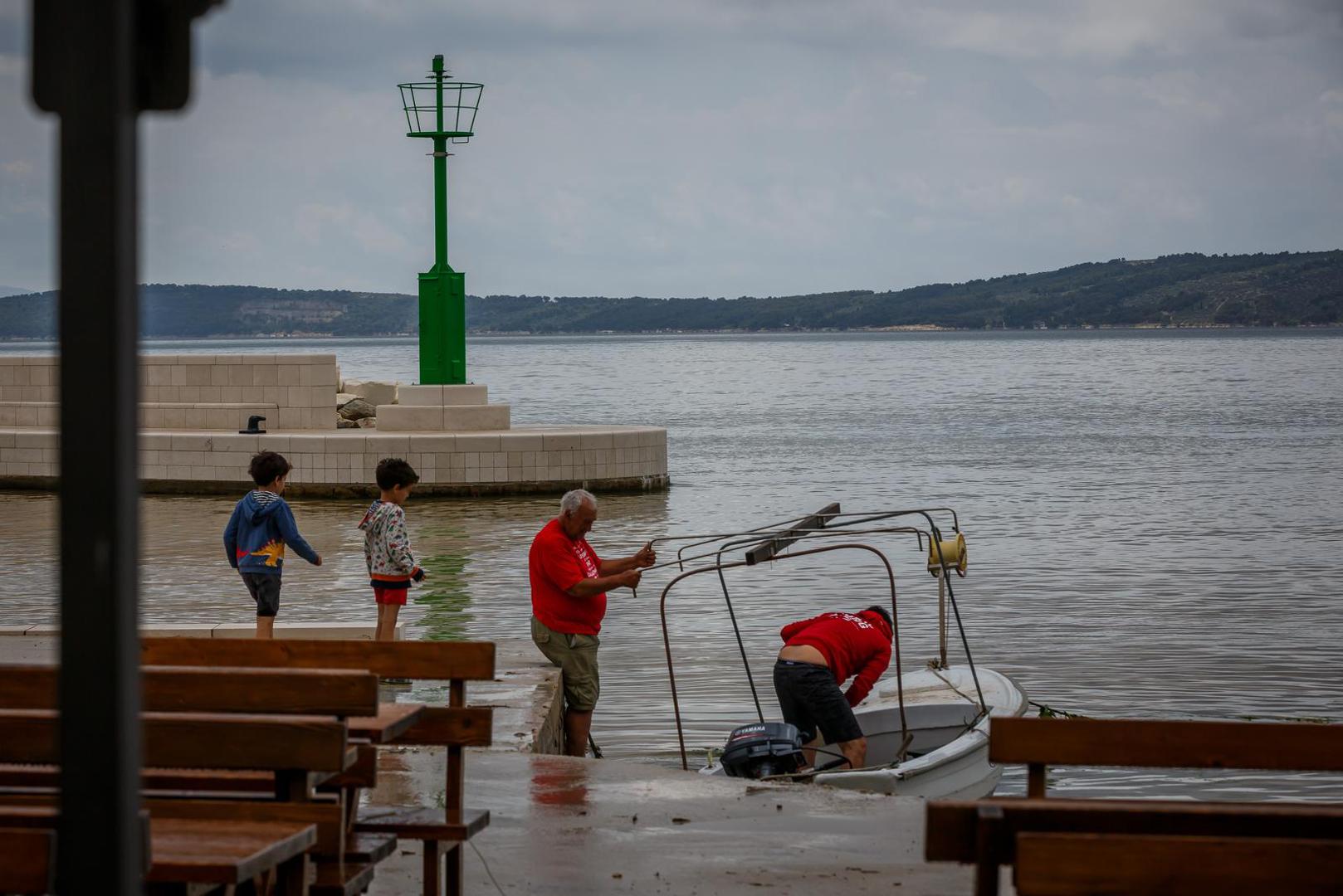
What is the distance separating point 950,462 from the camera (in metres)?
35.8

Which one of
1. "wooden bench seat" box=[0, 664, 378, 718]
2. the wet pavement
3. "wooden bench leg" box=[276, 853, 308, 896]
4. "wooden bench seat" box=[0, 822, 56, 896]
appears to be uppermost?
"wooden bench seat" box=[0, 664, 378, 718]

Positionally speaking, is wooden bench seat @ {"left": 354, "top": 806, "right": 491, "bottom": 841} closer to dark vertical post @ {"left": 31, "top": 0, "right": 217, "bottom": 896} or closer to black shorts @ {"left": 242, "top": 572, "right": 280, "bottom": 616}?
dark vertical post @ {"left": 31, "top": 0, "right": 217, "bottom": 896}

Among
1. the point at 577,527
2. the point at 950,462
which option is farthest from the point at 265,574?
the point at 950,462

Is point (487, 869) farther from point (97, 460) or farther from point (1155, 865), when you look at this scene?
point (97, 460)

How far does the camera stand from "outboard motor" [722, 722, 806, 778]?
7.68 meters

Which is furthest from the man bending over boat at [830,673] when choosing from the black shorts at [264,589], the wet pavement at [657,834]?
the black shorts at [264,589]

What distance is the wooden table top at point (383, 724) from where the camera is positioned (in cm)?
434

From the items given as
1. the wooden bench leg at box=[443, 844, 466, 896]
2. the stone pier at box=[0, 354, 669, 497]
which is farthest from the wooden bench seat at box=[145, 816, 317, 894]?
the stone pier at box=[0, 354, 669, 497]

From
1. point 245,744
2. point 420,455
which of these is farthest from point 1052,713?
point 420,455

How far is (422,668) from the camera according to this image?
195 inches

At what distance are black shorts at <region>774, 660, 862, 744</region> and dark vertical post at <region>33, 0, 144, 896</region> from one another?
5.70 meters

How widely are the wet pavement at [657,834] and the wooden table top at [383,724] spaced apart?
38.5 inches

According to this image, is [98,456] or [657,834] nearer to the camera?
[98,456]

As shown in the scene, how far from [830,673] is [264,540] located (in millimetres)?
3606
